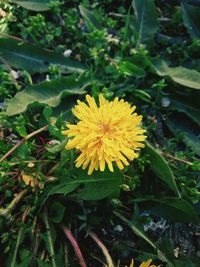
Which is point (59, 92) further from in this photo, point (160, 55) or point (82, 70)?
point (160, 55)

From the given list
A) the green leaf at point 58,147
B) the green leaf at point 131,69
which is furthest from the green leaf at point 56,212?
the green leaf at point 131,69

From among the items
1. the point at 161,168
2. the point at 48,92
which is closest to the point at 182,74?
the point at 161,168

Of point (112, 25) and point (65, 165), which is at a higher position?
point (112, 25)

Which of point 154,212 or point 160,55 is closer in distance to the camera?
point 154,212

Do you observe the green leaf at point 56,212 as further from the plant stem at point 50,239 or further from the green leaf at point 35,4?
the green leaf at point 35,4

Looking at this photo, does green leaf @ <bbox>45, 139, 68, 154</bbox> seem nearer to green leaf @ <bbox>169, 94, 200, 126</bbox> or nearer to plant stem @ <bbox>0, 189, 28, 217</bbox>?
plant stem @ <bbox>0, 189, 28, 217</bbox>

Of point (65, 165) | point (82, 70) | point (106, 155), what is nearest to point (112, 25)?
point (82, 70)

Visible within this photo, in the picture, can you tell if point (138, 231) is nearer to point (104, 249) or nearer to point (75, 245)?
point (104, 249)
